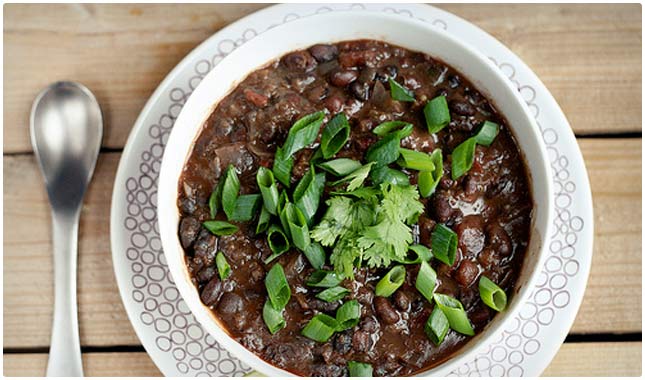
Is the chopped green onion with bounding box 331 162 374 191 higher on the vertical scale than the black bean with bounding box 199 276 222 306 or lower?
lower

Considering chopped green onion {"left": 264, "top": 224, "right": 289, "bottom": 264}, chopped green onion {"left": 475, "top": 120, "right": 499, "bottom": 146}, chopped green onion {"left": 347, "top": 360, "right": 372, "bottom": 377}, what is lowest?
chopped green onion {"left": 475, "top": 120, "right": 499, "bottom": 146}

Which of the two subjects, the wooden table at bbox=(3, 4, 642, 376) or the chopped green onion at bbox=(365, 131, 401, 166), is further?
the wooden table at bbox=(3, 4, 642, 376)

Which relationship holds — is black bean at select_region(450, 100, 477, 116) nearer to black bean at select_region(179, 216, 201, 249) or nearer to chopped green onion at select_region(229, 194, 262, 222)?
chopped green onion at select_region(229, 194, 262, 222)

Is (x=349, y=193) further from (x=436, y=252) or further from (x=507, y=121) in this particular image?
(x=507, y=121)

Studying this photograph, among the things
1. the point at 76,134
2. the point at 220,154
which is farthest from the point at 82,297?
the point at 220,154

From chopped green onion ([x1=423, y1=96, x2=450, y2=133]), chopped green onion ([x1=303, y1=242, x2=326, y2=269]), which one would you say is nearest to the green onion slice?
Answer: chopped green onion ([x1=303, y1=242, x2=326, y2=269])

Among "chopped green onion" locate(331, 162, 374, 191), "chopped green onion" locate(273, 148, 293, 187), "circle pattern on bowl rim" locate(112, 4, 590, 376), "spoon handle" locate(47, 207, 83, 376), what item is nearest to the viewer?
"chopped green onion" locate(331, 162, 374, 191)

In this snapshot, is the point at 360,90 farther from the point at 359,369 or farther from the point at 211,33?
the point at 359,369

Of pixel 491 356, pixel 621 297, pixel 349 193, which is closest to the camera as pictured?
pixel 349 193
